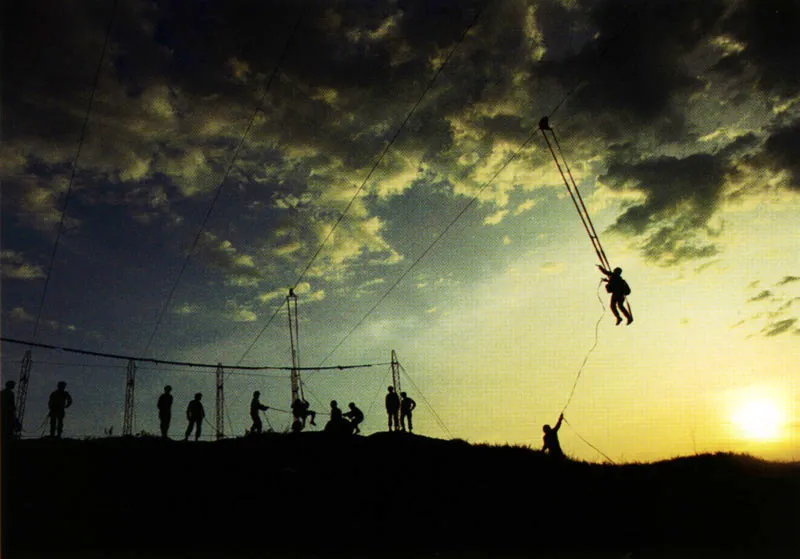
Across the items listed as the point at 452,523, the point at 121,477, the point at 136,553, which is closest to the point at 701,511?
the point at 452,523

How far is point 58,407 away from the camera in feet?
60.4

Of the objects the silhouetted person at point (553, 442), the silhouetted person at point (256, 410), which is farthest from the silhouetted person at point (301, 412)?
the silhouetted person at point (553, 442)

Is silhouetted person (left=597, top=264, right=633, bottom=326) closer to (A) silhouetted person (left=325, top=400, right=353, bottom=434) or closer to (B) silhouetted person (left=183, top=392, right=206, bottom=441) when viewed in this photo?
(A) silhouetted person (left=325, top=400, right=353, bottom=434)

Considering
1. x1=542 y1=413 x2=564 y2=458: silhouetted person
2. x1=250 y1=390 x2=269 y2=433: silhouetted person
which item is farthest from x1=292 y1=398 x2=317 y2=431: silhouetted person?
x1=542 y1=413 x2=564 y2=458: silhouetted person

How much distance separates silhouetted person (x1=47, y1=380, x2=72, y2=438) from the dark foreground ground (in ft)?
4.78

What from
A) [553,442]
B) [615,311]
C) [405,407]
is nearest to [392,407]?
[405,407]

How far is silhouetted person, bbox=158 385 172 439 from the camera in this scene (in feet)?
61.8

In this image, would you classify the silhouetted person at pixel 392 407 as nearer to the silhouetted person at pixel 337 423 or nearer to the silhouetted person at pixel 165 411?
the silhouetted person at pixel 337 423

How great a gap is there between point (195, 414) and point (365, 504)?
8.47m

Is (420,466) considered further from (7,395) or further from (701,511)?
(7,395)

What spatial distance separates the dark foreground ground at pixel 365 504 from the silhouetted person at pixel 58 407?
1.46 meters

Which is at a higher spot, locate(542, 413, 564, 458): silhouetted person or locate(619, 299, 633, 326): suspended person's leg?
locate(619, 299, 633, 326): suspended person's leg

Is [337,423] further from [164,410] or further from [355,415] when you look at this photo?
[164,410]

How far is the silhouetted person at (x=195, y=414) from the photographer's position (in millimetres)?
19719
